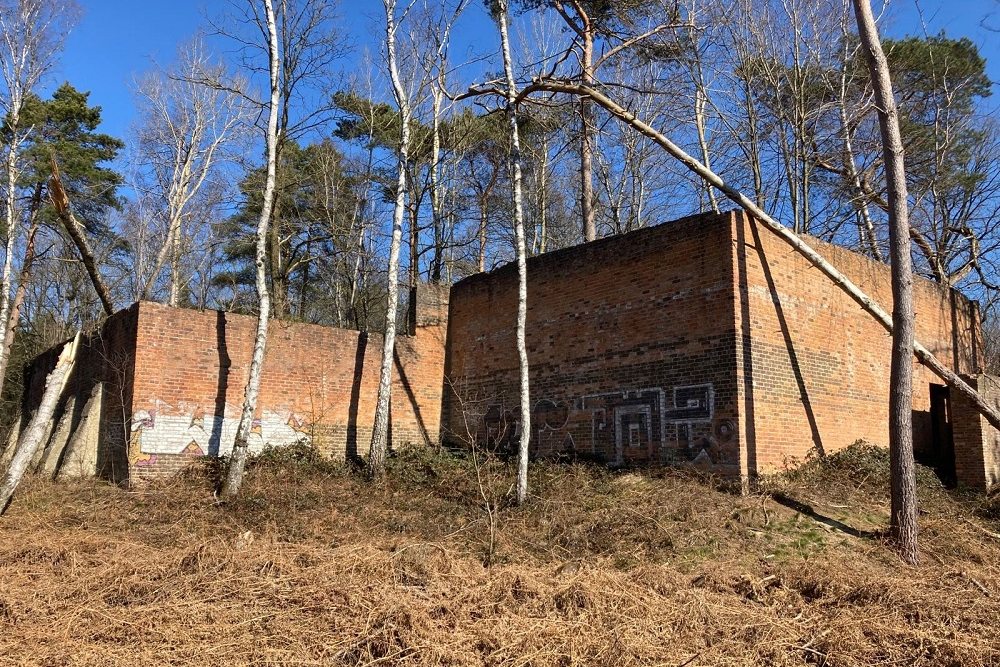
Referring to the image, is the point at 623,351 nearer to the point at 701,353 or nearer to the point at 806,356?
the point at 701,353

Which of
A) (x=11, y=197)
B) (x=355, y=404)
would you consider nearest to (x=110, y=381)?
(x=355, y=404)

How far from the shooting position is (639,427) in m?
11.8

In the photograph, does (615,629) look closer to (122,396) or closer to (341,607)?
(341,607)

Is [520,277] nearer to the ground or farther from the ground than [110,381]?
farther from the ground

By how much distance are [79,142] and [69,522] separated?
16185mm

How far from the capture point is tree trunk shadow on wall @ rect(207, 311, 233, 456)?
1252 centimetres

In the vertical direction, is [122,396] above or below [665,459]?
above

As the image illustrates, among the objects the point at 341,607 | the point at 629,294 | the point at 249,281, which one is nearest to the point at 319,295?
the point at 249,281

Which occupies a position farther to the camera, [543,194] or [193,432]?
[543,194]

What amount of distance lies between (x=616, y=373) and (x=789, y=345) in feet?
9.38

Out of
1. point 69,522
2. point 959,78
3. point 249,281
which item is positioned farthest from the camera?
point 249,281

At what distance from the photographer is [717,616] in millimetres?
6160

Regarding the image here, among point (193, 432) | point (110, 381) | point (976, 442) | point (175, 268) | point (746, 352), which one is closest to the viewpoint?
point (746, 352)

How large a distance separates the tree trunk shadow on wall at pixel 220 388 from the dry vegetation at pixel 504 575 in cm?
97
